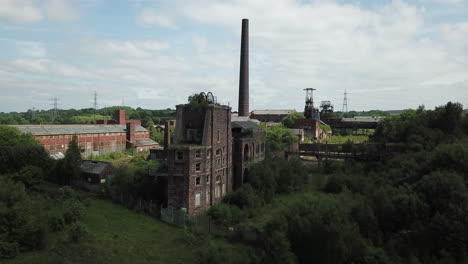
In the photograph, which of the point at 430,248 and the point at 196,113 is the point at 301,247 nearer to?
the point at 430,248

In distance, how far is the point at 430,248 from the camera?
719 inches

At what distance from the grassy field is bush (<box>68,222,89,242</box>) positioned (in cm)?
39

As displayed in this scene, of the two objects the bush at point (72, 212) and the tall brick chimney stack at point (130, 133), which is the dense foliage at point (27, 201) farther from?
the tall brick chimney stack at point (130, 133)

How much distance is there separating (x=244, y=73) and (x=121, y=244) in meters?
42.3

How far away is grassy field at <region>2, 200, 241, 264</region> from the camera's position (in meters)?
19.7

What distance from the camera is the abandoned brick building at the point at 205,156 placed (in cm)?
2714

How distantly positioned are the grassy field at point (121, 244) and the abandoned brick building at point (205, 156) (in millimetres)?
3274

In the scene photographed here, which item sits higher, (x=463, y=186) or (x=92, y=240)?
(x=463, y=186)

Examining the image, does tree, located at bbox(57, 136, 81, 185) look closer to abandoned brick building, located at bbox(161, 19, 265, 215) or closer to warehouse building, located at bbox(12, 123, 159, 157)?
warehouse building, located at bbox(12, 123, 159, 157)

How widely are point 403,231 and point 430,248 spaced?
1778 millimetres

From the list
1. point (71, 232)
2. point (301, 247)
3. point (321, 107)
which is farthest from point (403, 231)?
point (321, 107)

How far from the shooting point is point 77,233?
2191 cm

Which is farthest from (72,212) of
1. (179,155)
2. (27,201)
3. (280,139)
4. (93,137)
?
(93,137)

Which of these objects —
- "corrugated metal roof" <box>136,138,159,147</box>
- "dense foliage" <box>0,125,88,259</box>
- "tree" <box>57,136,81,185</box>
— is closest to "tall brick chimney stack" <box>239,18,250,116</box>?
"corrugated metal roof" <box>136,138,159,147</box>
